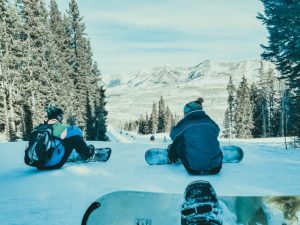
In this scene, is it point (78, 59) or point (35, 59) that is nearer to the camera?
point (35, 59)

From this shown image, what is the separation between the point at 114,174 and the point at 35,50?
3012cm

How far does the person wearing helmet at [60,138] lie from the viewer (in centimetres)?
705

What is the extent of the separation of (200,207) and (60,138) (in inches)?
190

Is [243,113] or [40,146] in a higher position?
[40,146]

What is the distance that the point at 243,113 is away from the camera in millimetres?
63375

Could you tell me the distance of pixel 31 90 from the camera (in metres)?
33.4

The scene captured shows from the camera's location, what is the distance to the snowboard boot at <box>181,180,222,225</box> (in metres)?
2.71

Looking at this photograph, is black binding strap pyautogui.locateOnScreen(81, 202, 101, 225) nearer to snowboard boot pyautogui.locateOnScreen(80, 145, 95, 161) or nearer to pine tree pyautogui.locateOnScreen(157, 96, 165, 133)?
snowboard boot pyautogui.locateOnScreen(80, 145, 95, 161)

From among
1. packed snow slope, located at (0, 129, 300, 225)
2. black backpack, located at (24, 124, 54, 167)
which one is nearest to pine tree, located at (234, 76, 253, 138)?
packed snow slope, located at (0, 129, 300, 225)

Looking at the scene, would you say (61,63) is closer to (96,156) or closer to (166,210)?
(96,156)

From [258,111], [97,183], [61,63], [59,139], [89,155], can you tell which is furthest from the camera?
[258,111]

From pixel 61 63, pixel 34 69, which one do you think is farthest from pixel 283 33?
pixel 61 63

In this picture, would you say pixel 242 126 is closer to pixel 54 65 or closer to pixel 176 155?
pixel 54 65

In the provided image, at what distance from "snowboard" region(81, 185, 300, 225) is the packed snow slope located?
1.20 m
